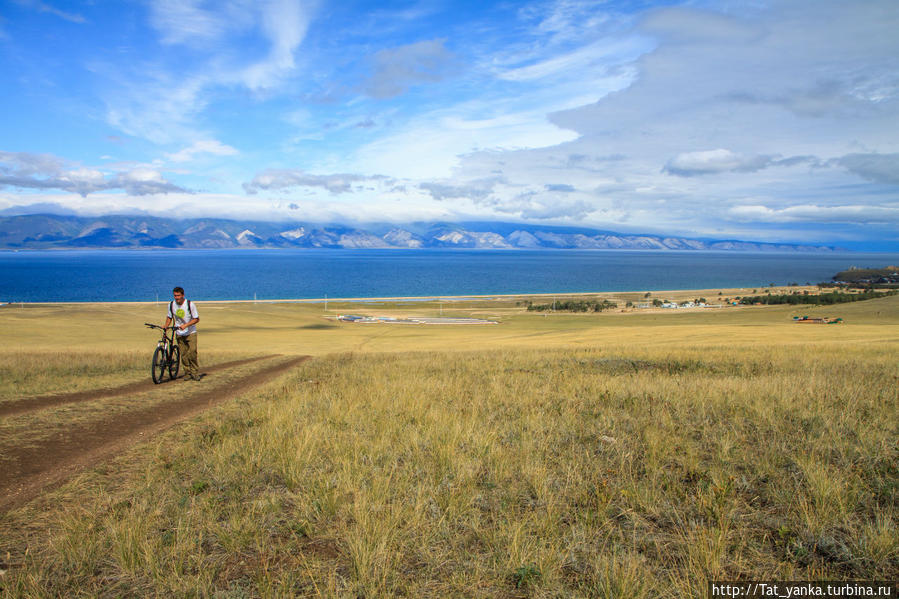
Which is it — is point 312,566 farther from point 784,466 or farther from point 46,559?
point 784,466

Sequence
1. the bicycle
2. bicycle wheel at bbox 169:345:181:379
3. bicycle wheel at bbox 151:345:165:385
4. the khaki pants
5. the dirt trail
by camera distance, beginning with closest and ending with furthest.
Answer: the dirt trail
bicycle wheel at bbox 151:345:165:385
the bicycle
the khaki pants
bicycle wheel at bbox 169:345:181:379

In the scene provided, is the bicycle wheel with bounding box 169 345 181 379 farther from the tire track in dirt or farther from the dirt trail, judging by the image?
the dirt trail

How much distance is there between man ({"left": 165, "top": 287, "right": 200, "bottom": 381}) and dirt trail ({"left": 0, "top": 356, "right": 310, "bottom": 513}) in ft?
7.16

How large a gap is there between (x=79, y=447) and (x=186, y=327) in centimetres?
627

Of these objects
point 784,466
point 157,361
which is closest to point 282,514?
point 784,466

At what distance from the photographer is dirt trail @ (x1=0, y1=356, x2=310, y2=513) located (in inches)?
229

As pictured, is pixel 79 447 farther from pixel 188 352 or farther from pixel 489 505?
pixel 188 352

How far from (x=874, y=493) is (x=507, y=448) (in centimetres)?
379

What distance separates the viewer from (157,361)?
1350 centimetres

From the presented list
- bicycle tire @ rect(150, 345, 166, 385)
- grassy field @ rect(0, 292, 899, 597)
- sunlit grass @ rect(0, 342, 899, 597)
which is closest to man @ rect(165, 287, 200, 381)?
bicycle tire @ rect(150, 345, 166, 385)

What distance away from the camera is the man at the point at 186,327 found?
13.1 meters

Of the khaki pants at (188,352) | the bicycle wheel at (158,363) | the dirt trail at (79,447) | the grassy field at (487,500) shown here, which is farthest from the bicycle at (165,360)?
the grassy field at (487,500)

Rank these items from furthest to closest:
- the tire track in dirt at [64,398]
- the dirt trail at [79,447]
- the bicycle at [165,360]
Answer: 1. the bicycle at [165,360]
2. the tire track in dirt at [64,398]
3. the dirt trail at [79,447]

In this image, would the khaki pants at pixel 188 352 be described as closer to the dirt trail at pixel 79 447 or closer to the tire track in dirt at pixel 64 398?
the tire track in dirt at pixel 64 398
